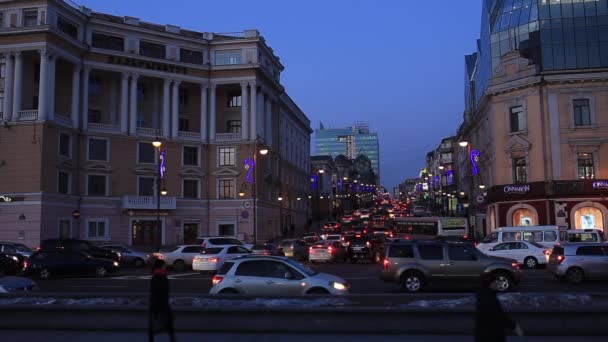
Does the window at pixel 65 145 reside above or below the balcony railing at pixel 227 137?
below

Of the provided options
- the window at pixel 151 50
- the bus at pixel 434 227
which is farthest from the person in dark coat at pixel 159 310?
the window at pixel 151 50

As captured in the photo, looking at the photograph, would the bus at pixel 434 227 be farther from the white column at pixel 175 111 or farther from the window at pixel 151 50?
the window at pixel 151 50

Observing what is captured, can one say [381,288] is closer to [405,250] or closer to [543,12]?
[405,250]

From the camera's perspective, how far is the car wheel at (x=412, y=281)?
20.0 metres

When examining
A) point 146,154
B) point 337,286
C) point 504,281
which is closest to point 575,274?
point 504,281

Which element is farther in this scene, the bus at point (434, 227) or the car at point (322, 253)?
the bus at point (434, 227)

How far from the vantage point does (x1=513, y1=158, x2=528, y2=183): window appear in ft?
163

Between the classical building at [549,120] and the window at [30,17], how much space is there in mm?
38980

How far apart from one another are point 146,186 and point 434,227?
2982cm

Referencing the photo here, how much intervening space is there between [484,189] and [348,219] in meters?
52.4

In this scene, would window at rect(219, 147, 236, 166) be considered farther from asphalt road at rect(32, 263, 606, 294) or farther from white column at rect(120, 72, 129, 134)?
asphalt road at rect(32, 263, 606, 294)

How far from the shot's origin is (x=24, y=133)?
1994 inches

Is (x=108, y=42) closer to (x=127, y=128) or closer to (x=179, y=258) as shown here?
(x=127, y=128)

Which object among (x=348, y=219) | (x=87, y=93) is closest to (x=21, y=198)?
(x=87, y=93)
